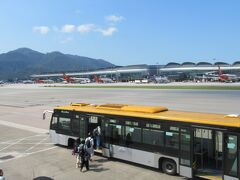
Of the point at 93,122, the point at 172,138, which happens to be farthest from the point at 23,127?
the point at 172,138

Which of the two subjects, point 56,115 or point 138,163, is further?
point 56,115

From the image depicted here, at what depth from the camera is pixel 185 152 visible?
13484 mm

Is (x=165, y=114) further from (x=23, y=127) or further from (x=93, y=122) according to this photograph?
(x=23, y=127)

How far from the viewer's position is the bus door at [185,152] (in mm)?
13306

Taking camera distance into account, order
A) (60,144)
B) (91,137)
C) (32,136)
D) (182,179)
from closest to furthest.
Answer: (182,179) → (91,137) → (60,144) → (32,136)

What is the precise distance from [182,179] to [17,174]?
8.17 metres

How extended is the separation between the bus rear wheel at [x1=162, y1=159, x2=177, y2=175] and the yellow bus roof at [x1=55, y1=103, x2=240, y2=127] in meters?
2.05

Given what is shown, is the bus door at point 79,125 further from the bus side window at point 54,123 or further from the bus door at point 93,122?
the bus side window at point 54,123

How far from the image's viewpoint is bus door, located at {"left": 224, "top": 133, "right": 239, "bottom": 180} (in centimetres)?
1173

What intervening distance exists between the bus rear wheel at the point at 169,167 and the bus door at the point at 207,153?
4.06 ft

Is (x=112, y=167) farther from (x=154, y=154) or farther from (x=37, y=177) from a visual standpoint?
(x=37, y=177)

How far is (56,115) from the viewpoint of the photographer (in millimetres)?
21047

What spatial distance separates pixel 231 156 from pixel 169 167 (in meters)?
3.46

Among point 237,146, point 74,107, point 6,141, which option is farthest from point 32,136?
point 237,146
